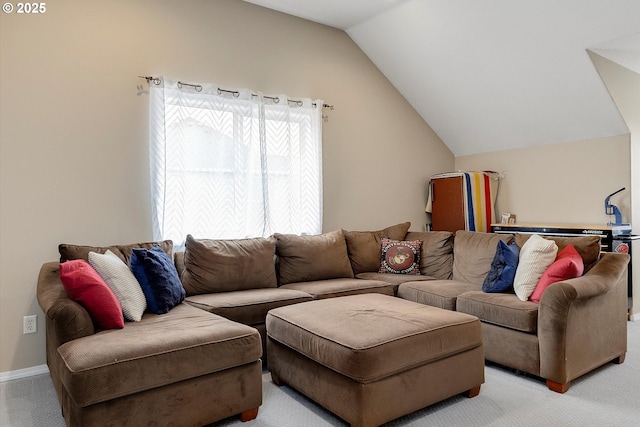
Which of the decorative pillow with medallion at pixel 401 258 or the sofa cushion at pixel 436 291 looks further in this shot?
the decorative pillow with medallion at pixel 401 258

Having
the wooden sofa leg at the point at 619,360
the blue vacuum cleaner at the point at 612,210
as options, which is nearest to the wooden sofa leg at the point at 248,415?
the wooden sofa leg at the point at 619,360

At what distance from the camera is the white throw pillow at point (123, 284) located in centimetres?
240

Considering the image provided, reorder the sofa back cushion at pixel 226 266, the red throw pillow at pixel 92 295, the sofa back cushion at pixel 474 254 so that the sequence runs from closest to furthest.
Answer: the red throw pillow at pixel 92 295 < the sofa back cushion at pixel 226 266 < the sofa back cushion at pixel 474 254

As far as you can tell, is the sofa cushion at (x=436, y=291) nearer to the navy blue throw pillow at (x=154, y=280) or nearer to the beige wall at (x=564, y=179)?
the beige wall at (x=564, y=179)

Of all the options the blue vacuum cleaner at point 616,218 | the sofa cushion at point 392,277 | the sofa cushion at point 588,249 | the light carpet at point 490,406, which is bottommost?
the light carpet at point 490,406

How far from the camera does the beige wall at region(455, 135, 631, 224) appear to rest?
13.1ft

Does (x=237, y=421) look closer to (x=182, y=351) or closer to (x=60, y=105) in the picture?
(x=182, y=351)

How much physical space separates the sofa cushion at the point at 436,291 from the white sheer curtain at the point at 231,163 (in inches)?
43.2

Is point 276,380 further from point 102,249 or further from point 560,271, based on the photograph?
point 560,271

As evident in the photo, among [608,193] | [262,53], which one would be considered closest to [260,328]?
[262,53]

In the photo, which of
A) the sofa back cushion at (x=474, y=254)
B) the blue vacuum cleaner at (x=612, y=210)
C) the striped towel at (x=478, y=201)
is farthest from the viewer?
the striped towel at (x=478, y=201)

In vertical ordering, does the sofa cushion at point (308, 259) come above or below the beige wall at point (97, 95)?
below

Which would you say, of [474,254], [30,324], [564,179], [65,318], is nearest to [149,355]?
[65,318]

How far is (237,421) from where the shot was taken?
2.23 meters
